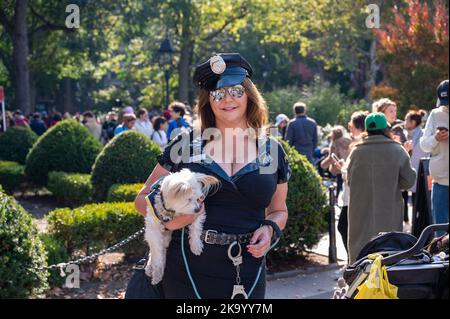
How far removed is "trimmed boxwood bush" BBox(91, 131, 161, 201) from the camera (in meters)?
11.1

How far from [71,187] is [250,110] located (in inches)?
373

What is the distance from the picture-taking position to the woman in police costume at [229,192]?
3248mm

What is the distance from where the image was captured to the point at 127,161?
11164mm

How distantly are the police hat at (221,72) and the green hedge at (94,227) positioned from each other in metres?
4.56

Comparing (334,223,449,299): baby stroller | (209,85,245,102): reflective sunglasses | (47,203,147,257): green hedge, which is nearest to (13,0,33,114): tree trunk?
(47,203,147,257): green hedge

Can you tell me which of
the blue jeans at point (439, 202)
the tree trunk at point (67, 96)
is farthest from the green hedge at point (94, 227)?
the tree trunk at point (67, 96)

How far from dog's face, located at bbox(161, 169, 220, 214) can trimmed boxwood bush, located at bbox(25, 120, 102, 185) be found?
11293 mm

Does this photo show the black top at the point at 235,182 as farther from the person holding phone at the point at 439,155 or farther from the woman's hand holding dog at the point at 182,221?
the person holding phone at the point at 439,155

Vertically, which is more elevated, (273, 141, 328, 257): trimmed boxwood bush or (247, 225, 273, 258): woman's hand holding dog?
(247, 225, 273, 258): woman's hand holding dog

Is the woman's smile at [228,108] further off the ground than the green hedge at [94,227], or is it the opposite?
the woman's smile at [228,108]

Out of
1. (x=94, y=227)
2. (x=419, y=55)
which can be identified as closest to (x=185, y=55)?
(x=419, y=55)

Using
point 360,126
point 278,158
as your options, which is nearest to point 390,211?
point 360,126

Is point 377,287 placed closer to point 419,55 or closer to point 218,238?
point 218,238

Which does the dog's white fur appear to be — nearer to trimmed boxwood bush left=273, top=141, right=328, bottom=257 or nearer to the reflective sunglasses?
the reflective sunglasses
